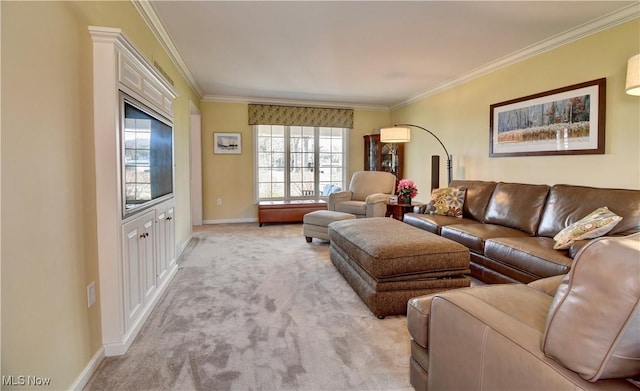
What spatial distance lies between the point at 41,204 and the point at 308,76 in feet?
12.6

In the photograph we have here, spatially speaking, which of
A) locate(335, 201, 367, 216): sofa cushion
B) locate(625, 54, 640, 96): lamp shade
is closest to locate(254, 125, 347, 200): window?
locate(335, 201, 367, 216): sofa cushion

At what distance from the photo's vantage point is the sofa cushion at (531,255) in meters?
2.24

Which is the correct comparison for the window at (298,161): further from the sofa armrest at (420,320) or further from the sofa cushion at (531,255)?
the sofa armrest at (420,320)

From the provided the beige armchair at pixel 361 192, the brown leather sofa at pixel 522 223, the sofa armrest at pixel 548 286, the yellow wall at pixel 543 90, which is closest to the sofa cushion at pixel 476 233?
the brown leather sofa at pixel 522 223

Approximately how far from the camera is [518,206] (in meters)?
3.28

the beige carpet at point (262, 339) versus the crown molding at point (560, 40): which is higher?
the crown molding at point (560, 40)

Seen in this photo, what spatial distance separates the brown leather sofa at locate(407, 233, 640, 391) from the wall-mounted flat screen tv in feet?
5.93

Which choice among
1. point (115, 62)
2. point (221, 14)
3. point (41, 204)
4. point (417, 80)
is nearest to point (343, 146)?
point (417, 80)

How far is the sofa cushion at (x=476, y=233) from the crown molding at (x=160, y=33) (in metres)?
3.32

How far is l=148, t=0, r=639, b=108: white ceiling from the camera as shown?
2.65 metres

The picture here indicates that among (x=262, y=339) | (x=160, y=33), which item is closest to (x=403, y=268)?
(x=262, y=339)

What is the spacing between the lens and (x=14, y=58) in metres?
1.14

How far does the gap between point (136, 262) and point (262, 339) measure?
943 mm

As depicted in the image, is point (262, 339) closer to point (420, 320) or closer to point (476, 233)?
point (420, 320)
